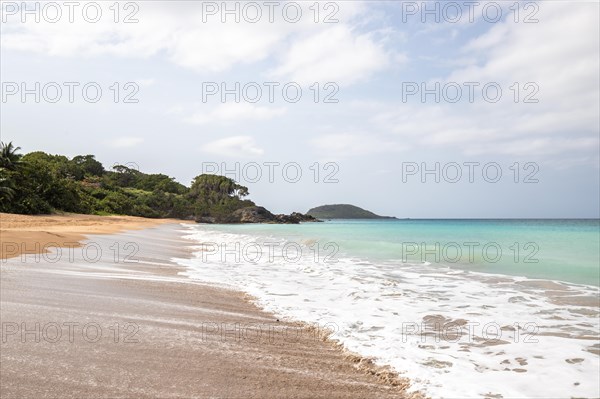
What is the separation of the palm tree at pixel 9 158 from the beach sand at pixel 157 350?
4500cm

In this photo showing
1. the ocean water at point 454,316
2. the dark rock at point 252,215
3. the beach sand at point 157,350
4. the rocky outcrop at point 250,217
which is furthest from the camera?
the dark rock at point 252,215

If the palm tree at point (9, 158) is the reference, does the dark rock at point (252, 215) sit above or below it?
below

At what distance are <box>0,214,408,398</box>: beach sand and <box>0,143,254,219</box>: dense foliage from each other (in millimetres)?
39833

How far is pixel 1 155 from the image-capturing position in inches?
1711

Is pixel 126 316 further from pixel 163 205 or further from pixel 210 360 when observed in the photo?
pixel 163 205

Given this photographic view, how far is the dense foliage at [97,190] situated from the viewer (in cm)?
4257

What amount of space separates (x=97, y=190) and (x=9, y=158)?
31.3 meters

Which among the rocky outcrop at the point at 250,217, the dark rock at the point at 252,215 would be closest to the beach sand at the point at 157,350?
the rocky outcrop at the point at 250,217

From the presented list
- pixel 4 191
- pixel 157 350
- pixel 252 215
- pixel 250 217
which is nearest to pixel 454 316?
pixel 157 350

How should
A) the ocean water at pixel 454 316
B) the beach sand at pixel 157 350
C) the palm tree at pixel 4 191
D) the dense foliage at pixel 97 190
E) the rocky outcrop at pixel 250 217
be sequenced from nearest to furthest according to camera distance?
the beach sand at pixel 157 350
the ocean water at pixel 454 316
the palm tree at pixel 4 191
the dense foliage at pixel 97 190
the rocky outcrop at pixel 250 217

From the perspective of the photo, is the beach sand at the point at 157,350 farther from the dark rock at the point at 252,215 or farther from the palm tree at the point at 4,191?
the dark rock at the point at 252,215

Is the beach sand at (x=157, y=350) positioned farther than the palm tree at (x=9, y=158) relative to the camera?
No

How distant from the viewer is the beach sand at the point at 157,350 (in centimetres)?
310

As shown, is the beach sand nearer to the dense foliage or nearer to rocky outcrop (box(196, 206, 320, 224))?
the dense foliage
